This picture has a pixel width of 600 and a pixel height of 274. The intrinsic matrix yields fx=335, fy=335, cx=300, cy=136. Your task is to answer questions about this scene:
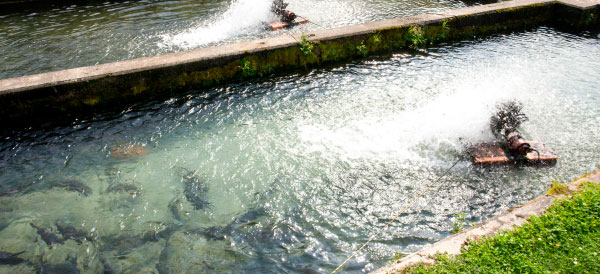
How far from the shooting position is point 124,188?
17.2ft

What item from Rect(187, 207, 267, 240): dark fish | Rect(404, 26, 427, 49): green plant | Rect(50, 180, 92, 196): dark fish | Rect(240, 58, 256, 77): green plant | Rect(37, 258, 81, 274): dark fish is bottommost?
Rect(37, 258, 81, 274): dark fish

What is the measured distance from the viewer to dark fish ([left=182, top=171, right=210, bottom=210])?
16.5 ft

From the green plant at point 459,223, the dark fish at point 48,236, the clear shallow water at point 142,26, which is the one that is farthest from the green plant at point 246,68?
the green plant at point 459,223

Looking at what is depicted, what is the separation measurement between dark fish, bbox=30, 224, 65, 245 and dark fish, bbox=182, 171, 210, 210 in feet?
5.57

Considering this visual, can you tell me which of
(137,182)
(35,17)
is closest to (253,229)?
(137,182)

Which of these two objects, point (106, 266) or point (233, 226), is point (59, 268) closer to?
point (106, 266)

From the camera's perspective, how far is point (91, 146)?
19.9 ft

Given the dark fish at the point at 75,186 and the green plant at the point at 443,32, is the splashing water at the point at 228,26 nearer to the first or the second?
the dark fish at the point at 75,186

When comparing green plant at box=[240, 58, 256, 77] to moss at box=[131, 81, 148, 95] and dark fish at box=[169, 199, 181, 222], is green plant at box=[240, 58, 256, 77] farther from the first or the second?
dark fish at box=[169, 199, 181, 222]

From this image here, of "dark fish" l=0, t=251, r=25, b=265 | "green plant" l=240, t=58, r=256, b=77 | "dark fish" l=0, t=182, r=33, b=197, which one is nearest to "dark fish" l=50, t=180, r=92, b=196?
"dark fish" l=0, t=182, r=33, b=197

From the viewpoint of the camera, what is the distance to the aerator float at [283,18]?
10.4 meters

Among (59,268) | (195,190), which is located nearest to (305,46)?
(195,190)

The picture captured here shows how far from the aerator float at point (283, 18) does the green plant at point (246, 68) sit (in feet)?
9.62

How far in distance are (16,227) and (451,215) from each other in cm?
609
